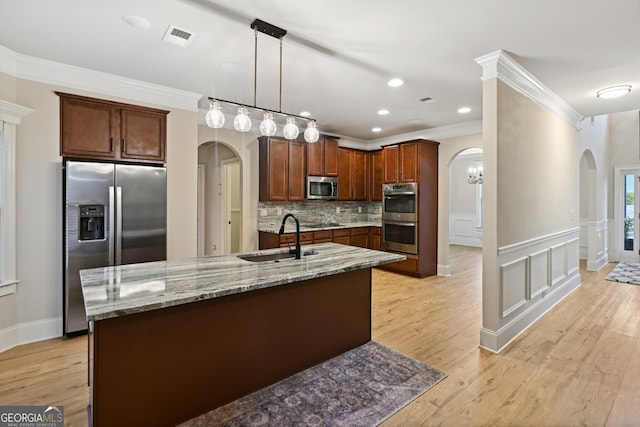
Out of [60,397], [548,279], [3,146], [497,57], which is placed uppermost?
[497,57]

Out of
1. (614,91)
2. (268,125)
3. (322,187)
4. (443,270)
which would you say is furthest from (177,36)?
(443,270)

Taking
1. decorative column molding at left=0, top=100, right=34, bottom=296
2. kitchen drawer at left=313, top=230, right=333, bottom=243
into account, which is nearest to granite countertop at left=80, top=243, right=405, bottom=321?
decorative column molding at left=0, top=100, right=34, bottom=296

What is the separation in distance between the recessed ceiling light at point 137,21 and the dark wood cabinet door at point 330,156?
3594mm

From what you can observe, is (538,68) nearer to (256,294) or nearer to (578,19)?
(578,19)

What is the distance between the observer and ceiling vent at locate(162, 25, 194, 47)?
7.89 ft

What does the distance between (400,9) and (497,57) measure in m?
1.16

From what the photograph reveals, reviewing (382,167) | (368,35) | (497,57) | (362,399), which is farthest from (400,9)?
(382,167)

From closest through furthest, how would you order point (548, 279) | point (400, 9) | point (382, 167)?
point (400, 9) < point (548, 279) < point (382, 167)

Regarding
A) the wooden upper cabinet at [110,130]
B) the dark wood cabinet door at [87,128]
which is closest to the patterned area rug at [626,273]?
the wooden upper cabinet at [110,130]

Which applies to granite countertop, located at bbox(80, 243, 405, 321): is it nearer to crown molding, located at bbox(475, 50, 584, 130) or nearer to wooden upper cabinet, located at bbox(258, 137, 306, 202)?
crown molding, located at bbox(475, 50, 584, 130)

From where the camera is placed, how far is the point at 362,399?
7.04 ft

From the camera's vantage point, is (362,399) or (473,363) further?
(473,363)

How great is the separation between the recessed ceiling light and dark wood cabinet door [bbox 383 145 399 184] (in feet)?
14.1

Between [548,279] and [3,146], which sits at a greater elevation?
[3,146]
